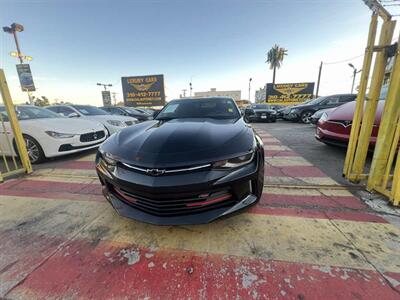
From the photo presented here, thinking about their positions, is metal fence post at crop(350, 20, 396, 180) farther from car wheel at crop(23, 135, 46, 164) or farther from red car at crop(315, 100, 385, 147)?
car wheel at crop(23, 135, 46, 164)

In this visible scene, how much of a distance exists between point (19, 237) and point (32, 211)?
0.55m

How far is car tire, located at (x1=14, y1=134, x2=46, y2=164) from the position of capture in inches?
152

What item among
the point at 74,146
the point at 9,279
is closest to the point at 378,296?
the point at 9,279

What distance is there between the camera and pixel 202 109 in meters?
2.90

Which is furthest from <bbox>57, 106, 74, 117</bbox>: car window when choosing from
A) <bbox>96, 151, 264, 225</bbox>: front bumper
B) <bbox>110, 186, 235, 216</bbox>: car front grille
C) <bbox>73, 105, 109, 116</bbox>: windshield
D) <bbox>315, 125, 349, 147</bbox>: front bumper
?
<bbox>315, 125, 349, 147</bbox>: front bumper

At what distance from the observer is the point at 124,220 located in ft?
6.56

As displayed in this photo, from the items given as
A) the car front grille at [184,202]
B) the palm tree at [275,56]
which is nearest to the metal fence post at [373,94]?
the car front grille at [184,202]

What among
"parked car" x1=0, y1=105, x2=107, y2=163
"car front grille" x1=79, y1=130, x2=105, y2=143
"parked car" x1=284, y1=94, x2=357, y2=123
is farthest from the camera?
"parked car" x1=284, y1=94, x2=357, y2=123

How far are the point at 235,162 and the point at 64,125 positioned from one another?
4337 millimetres

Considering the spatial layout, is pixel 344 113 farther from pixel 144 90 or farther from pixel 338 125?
pixel 144 90

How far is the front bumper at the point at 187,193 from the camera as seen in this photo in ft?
4.67

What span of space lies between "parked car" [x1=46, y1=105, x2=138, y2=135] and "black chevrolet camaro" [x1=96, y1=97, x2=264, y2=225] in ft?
14.5

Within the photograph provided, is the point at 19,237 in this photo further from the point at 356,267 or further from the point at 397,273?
the point at 397,273

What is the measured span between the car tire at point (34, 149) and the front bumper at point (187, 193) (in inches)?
138
